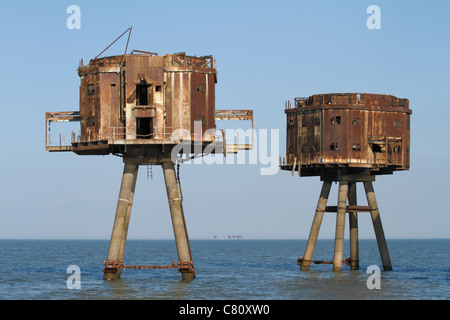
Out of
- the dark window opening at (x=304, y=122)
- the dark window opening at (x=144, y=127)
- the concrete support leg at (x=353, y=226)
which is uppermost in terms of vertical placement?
the dark window opening at (x=304, y=122)

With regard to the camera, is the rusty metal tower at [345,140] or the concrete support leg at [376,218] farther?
the concrete support leg at [376,218]

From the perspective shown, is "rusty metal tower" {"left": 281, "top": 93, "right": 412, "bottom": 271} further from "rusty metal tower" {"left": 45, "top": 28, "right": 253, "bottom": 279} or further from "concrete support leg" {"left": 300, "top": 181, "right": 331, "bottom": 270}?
"rusty metal tower" {"left": 45, "top": 28, "right": 253, "bottom": 279}

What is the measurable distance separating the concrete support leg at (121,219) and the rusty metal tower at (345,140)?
1471 centimetres

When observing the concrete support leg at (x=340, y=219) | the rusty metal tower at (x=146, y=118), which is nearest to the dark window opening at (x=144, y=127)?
the rusty metal tower at (x=146, y=118)

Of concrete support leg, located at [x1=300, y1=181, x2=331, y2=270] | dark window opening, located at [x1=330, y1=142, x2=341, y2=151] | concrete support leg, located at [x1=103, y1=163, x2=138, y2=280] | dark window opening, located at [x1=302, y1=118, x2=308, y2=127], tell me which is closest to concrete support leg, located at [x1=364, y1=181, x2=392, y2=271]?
concrete support leg, located at [x1=300, y1=181, x2=331, y2=270]

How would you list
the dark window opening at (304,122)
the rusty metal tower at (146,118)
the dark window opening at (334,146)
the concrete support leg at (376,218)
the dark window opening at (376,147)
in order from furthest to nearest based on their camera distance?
the concrete support leg at (376,218)
the dark window opening at (304,122)
the dark window opening at (376,147)
the dark window opening at (334,146)
the rusty metal tower at (146,118)

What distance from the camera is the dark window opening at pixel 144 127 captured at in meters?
53.2

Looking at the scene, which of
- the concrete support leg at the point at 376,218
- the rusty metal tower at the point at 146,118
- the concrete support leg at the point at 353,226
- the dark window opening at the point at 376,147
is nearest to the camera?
the rusty metal tower at the point at 146,118

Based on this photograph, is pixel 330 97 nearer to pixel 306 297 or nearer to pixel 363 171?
pixel 363 171

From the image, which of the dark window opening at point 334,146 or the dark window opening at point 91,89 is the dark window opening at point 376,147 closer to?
the dark window opening at point 334,146

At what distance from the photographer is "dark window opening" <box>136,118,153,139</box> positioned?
5325cm

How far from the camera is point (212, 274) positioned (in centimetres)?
6788

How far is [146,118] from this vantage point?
5428cm
